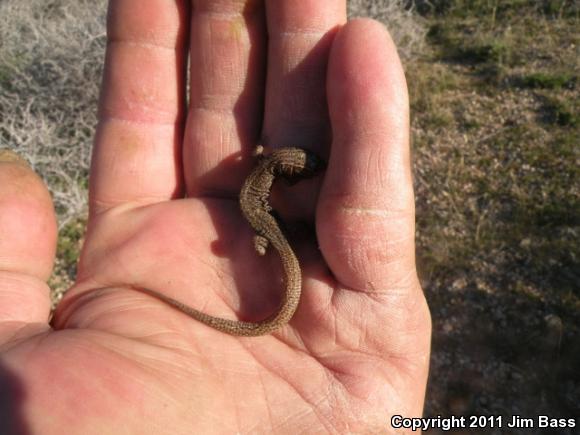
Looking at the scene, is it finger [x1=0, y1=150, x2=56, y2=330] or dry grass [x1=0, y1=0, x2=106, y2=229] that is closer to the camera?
finger [x1=0, y1=150, x2=56, y2=330]

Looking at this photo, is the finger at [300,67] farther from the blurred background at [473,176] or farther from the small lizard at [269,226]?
the blurred background at [473,176]

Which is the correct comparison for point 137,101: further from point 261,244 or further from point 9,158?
point 261,244

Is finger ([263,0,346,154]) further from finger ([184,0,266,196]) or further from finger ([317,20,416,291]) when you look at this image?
finger ([317,20,416,291])

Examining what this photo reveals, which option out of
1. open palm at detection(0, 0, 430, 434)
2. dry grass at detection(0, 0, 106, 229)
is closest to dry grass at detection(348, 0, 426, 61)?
dry grass at detection(0, 0, 106, 229)

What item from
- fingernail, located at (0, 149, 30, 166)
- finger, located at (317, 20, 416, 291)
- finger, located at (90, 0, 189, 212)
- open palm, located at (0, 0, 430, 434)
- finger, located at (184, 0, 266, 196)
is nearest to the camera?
open palm, located at (0, 0, 430, 434)

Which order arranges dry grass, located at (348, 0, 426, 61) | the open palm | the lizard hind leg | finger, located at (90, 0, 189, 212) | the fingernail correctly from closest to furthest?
the open palm < the fingernail < the lizard hind leg < finger, located at (90, 0, 189, 212) < dry grass, located at (348, 0, 426, 61)

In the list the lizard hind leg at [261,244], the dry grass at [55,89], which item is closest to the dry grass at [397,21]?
the dry grass at [55,89]

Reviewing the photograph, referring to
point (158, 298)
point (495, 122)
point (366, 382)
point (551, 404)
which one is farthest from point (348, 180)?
point (495, 122)

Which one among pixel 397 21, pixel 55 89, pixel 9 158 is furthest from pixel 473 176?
pixel 55 89
